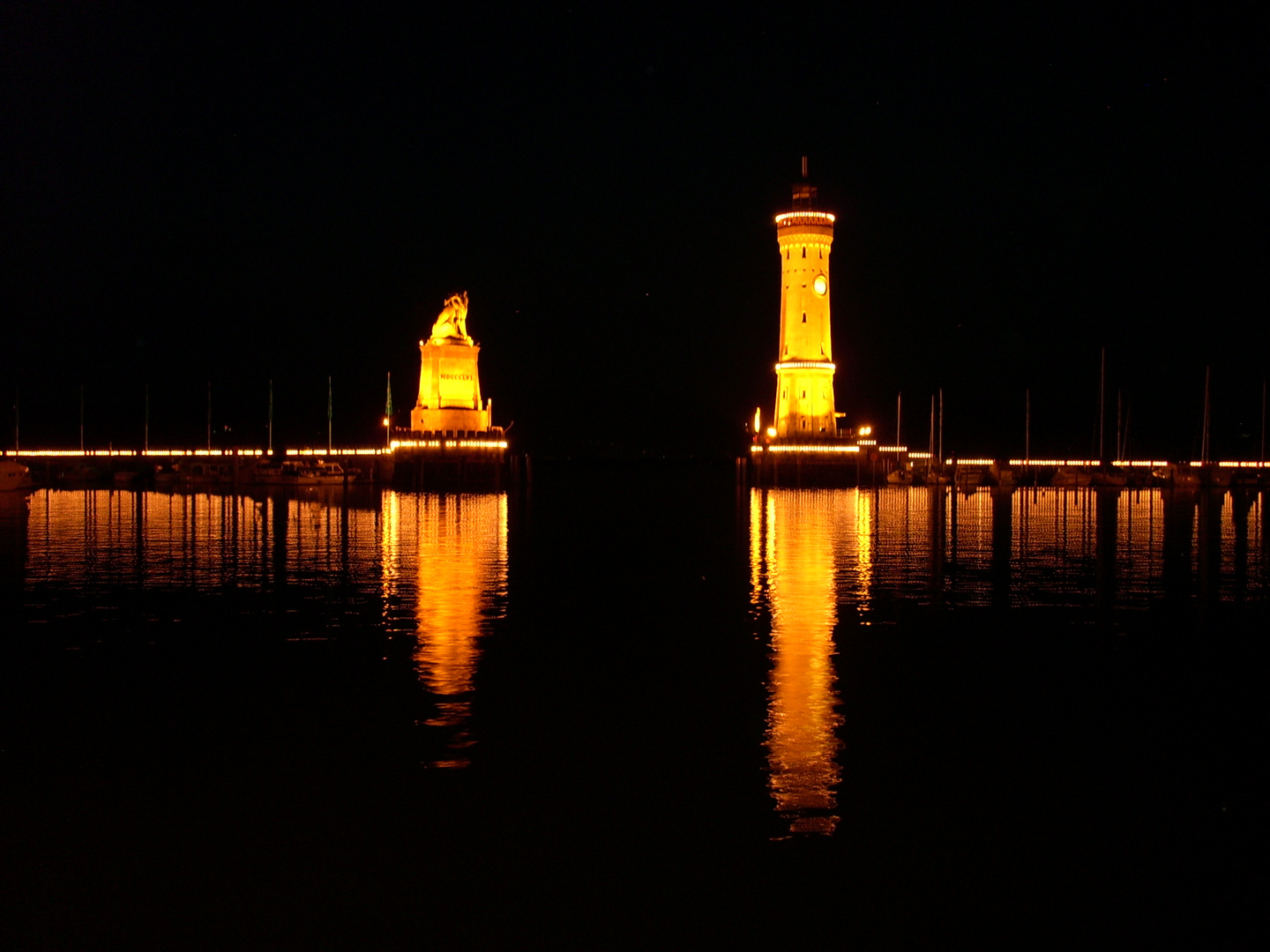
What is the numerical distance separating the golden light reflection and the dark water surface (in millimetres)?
59

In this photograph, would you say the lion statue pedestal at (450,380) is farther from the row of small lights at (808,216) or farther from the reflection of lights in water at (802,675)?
the reflection of lights in water at (802,675)

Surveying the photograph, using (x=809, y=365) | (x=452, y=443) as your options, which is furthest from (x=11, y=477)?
(x=809, y=365)

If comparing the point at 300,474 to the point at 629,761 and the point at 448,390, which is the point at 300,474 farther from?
the point at 629,761

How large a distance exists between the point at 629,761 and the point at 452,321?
91972 mm

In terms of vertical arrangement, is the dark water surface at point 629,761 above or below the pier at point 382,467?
below

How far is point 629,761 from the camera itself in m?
10.3

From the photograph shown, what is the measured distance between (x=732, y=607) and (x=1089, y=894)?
11546 mm

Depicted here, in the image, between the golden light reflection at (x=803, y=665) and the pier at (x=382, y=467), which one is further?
the pier at (x=382, y=467)

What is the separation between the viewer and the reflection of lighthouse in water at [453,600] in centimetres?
1223

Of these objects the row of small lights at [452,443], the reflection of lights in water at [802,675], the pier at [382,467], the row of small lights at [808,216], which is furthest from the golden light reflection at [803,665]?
the row of small lights at [808,216]

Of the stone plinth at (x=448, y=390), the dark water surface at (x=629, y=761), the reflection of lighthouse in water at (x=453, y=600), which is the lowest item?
the dark water surface at (x=629, y=761)

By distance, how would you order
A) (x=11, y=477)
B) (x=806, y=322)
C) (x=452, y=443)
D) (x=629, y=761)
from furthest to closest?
(x=806, y=322) → (x=452, y=443) → (x=11, y=477) → (x=629, y=761)

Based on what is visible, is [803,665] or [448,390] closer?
[803,665]

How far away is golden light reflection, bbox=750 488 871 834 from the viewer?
9.38 metres
